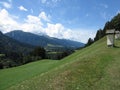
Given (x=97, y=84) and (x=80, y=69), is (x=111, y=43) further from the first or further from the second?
(x=97, y=84)

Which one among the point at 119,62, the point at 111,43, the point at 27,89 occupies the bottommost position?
Answer: the point at 27,89

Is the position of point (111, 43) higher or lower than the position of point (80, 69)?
higher

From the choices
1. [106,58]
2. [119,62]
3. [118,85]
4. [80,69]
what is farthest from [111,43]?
[118,85]

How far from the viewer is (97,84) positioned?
44.4 ft

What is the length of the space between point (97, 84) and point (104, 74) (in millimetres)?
2120

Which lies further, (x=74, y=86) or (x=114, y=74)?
(x=114, y=74)

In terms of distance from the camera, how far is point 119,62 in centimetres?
1866

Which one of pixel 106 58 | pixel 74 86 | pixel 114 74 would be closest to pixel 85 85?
pixel 74 86

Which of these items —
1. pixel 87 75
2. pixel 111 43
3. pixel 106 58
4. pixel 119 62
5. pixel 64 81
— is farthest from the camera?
pixel 111 43

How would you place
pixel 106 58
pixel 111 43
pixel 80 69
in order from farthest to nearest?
pixel 111 43 → pixel 106 58 → pixel 80 69

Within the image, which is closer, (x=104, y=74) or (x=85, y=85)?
(x=85, y=85)

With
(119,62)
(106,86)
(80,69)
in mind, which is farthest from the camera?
(119,62)

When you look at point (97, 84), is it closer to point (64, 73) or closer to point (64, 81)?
point (64, 81)

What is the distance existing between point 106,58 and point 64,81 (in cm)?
735
